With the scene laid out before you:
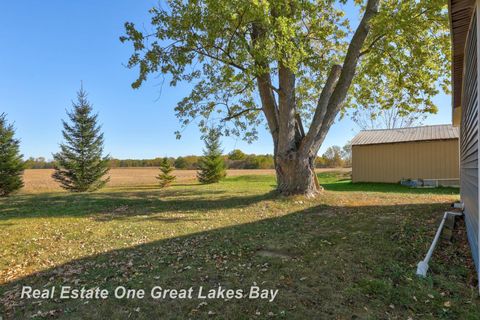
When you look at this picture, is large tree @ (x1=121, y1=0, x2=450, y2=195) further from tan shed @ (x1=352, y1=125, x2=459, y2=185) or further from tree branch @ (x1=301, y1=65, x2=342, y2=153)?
tan shed @ (x1=352, y1=125, x2=459, y2=185)

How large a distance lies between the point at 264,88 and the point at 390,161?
1097cm

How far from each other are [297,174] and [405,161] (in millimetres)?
10487

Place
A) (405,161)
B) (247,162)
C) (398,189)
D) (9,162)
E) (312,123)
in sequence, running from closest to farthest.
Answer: (312,123), (398,189), (9,162), (405,161), (247,162)

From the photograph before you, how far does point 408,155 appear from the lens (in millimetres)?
16594

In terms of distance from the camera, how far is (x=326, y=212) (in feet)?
24.4

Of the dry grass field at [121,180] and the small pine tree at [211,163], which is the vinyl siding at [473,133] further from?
the dry grass field at [121,180]

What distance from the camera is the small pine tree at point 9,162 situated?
50.6 ft

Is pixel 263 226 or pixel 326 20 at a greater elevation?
pixel 326 20

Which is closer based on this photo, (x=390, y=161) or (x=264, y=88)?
(x=264, y=88)

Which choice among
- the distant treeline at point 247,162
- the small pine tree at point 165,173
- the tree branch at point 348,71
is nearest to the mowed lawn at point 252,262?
the tree branch at point 348,71

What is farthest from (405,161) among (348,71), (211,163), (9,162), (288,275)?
(9,162)

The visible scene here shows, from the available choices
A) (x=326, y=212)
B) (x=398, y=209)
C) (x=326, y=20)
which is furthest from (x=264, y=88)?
(x=398, y=209)

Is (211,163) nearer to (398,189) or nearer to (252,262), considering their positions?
(398,189)

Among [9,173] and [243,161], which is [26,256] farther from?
[243,161]
